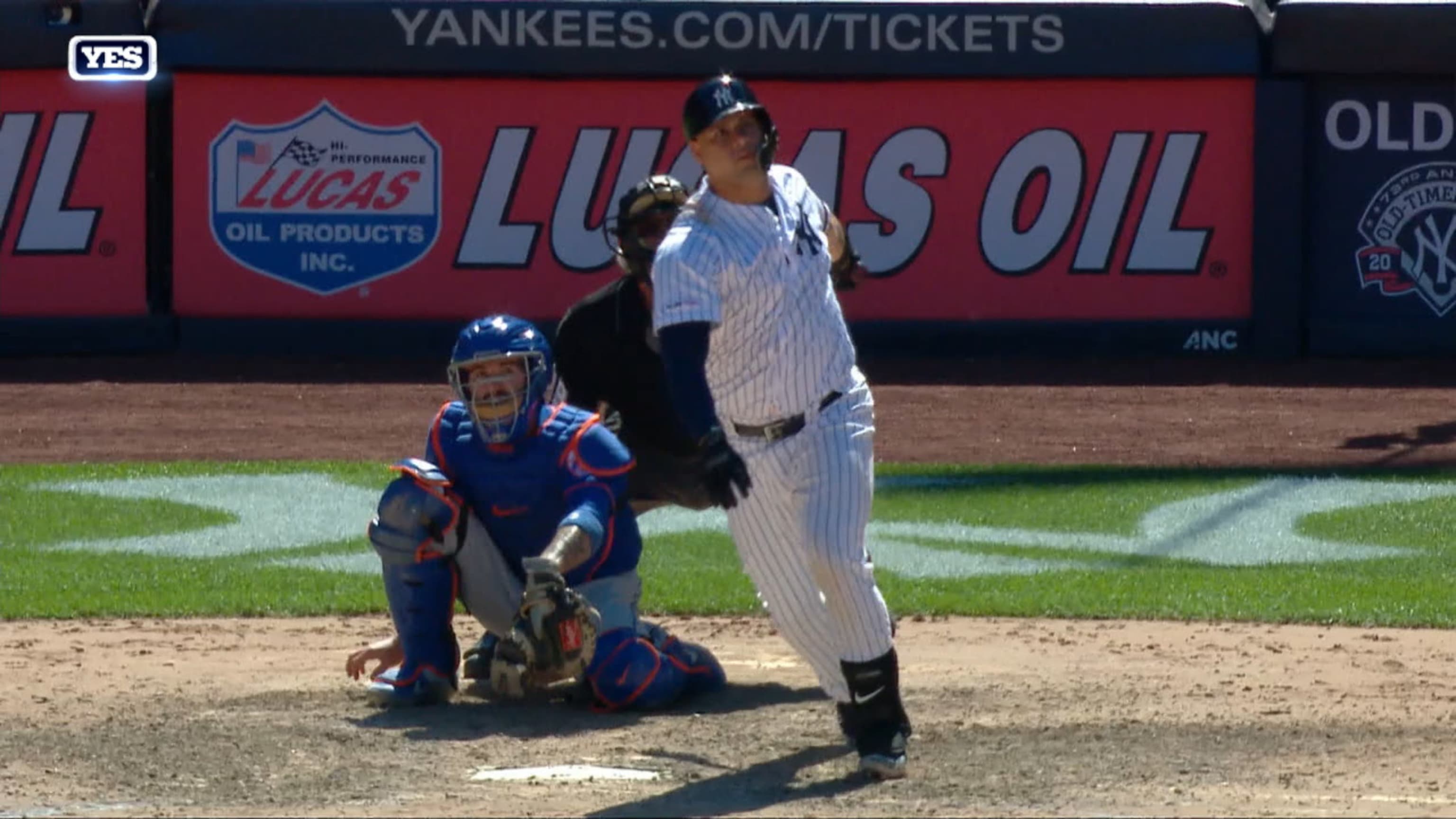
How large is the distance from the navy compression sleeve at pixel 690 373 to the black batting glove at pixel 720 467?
0.04 meters

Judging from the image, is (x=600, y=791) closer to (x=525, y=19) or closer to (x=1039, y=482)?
(x=1039, y=482)

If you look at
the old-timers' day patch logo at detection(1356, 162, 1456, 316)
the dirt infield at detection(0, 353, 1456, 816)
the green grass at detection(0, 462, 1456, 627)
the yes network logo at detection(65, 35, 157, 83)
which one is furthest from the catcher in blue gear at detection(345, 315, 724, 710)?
the old-timers' day patch logo at detection(1356, 162, 1456, 316)

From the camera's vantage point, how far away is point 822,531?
487cm

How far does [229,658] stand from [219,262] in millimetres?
9319

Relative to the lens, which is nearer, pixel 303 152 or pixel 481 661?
pixel 481 661

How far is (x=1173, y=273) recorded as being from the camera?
15.7 metres

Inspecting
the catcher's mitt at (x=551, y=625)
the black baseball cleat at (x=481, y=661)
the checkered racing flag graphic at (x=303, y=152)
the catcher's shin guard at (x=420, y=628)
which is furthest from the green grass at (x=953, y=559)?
the checkered racing flag graphic at (x=303, y=152)

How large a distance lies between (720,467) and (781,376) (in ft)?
1.10

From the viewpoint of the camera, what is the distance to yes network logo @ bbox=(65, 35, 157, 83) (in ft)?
49.8

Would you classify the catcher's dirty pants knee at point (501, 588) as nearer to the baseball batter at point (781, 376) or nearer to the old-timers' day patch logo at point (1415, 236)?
the baseball batter at point (781, 376)

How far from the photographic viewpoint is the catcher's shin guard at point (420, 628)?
5.77 metres

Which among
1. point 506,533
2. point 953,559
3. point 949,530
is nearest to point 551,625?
point 506,533

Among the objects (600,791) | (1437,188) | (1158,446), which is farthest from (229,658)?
(1437,188)

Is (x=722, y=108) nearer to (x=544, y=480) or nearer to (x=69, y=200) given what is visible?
(x=544, y=480)
